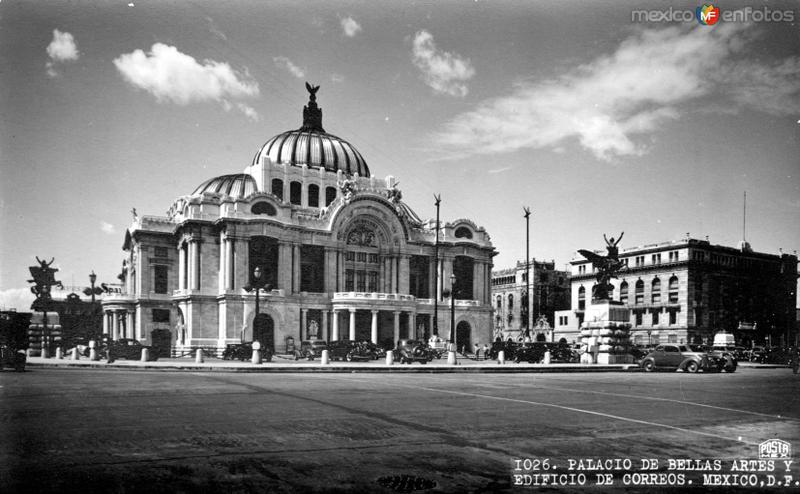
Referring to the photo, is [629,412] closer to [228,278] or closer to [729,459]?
[729,459]

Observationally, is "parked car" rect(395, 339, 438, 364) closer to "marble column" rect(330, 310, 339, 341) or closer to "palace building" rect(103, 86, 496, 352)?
"palace building" rect(103, 86, 496, 352)

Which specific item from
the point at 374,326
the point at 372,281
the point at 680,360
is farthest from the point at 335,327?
the point at 680,360

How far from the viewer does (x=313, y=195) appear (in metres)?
68.2

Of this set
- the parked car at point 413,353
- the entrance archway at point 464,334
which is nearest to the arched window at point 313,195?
the entrance archway at point 464,334

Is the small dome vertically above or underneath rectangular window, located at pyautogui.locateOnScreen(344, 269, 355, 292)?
above

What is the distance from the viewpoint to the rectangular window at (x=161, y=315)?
6277 centimetres

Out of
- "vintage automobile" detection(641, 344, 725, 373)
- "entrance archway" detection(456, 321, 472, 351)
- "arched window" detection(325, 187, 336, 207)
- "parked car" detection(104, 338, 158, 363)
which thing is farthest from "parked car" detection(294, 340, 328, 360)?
"entrance archway" detection(456, 321, 472, 351)

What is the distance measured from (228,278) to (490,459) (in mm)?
50184

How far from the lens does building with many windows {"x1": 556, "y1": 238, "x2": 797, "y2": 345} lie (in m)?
74.9

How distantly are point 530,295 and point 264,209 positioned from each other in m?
52.2

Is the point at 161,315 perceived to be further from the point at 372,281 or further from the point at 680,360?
the point at 680,360

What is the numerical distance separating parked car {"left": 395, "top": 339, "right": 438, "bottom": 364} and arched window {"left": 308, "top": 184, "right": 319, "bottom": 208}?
2646 centimetres

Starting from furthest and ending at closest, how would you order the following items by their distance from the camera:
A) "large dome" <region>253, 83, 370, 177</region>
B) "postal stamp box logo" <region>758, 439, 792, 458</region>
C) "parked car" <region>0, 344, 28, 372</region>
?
"large dome" <region>253, 83, 370, 177</region>
"parked car" <region>0, 344, 28, 372</region>
"postal stamp box logo" <region>758, 439, 792, 458</region>

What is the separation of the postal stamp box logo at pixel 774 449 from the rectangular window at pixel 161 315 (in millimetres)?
60945
